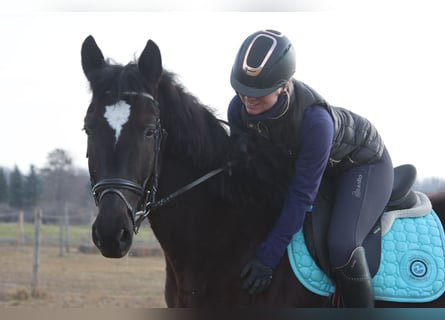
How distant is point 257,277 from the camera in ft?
10.5

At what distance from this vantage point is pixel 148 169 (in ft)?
10.3

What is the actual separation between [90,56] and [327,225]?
1816mm

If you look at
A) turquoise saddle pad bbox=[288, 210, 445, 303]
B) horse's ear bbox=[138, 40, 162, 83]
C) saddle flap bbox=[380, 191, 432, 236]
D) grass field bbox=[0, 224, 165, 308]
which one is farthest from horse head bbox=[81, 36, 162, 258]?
grass field bbox=[0, 224, 165, 308]

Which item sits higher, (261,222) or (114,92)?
(114,92)

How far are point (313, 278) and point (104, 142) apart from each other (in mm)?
1476

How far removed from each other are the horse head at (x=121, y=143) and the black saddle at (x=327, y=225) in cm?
102

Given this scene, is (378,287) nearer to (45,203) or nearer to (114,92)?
(114,92)

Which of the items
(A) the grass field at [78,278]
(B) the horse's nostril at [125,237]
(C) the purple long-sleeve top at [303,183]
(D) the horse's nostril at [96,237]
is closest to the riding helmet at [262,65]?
(C) the purple long-sleeve top at [303,183]

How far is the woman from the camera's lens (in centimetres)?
316

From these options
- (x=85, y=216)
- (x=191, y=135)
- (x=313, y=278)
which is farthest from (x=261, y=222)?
(x=85, y=216)

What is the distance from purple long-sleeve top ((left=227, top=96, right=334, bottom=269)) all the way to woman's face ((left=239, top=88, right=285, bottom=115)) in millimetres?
225

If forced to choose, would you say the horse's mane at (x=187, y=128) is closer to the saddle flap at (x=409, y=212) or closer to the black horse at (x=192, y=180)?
the black horse at (x=192, y=180)

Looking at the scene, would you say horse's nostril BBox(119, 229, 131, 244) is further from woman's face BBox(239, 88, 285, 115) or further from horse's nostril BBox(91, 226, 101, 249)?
woman's face BBox(239, 88, 285, 115)

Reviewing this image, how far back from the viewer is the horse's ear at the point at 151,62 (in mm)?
3297
